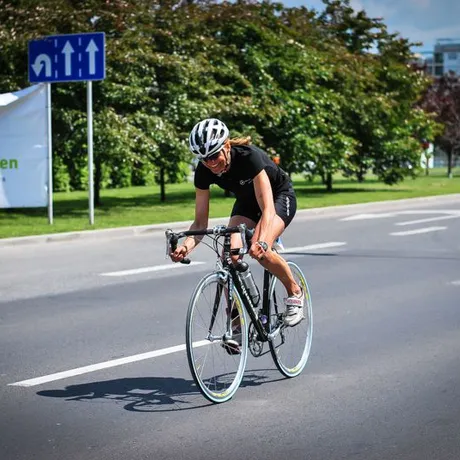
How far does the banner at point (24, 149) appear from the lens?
62.3ft

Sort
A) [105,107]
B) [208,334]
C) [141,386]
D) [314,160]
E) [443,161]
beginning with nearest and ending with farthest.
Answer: [208,334] < [141,386] < [105,107] < [314,160] < [443,161]

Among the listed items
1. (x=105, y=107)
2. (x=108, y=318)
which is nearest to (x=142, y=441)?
(x=108, y=318)

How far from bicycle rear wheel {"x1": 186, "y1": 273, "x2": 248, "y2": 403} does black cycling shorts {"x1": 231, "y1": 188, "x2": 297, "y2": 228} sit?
63 cm

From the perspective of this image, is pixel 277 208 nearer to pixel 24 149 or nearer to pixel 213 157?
pixel 213 157

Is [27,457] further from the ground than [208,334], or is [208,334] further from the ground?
[208,334]

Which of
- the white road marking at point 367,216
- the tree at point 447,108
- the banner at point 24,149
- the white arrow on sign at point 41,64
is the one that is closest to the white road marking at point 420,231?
the white road marking at point 367,216

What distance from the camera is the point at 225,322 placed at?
6.33 metres

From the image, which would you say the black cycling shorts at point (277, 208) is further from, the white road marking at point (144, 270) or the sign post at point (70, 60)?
the sign post at point (70, 60)

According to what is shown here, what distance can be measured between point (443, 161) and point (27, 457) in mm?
118462

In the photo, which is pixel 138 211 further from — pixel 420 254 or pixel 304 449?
pixel 304 449

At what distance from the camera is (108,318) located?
949 centimetres

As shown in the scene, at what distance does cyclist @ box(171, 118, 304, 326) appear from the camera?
6086 mm

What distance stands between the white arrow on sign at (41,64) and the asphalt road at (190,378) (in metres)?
6.60

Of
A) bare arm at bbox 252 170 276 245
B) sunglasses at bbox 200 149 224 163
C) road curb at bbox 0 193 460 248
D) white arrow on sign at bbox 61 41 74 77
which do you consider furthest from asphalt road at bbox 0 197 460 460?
white arrow on sign at bbox 61 41 74 77
